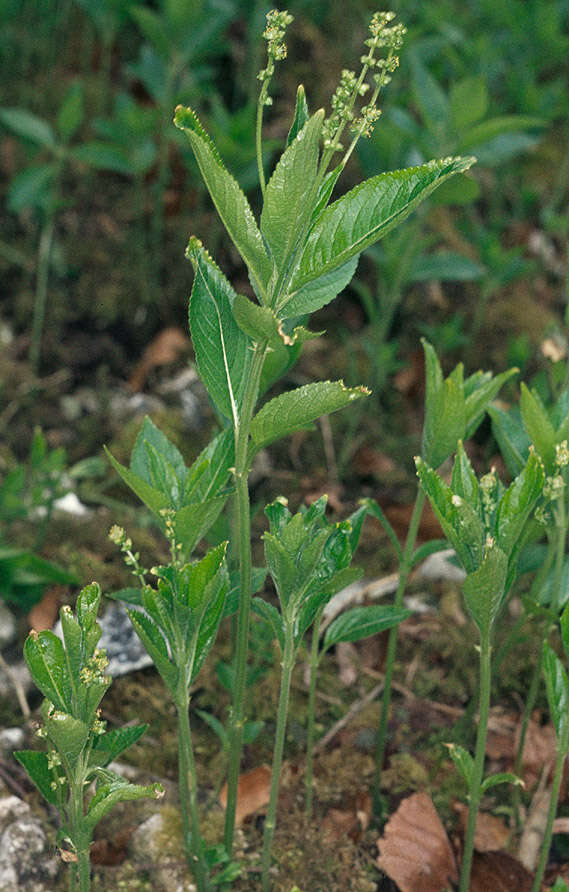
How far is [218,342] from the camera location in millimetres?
1572

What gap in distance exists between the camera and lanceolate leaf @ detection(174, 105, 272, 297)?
130cm

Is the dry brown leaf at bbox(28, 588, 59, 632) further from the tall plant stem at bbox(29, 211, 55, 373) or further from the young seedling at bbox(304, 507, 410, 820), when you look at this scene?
the tall plant stem at bbox(29, 211, 55, 373)

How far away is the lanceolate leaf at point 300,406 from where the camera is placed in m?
1.39

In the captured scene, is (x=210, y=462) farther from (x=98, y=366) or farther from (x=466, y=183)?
(x=98, y=366)

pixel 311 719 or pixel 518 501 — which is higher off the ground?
pixel 518 501

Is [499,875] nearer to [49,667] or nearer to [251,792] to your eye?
[251,792]

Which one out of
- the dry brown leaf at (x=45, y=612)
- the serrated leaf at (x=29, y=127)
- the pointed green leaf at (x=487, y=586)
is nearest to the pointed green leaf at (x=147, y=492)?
the pointed green leaf at (x=487, y=586)

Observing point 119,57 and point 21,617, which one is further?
point 119,57

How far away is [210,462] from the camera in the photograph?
5.33 ft

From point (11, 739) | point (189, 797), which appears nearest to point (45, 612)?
point (11, 739)

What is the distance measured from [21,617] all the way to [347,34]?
290cm

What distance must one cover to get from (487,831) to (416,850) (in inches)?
7.4

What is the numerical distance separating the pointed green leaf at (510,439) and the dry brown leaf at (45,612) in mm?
1191

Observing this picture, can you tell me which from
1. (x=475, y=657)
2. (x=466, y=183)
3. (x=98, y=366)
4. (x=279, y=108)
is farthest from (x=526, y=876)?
(x=279, y=108)
